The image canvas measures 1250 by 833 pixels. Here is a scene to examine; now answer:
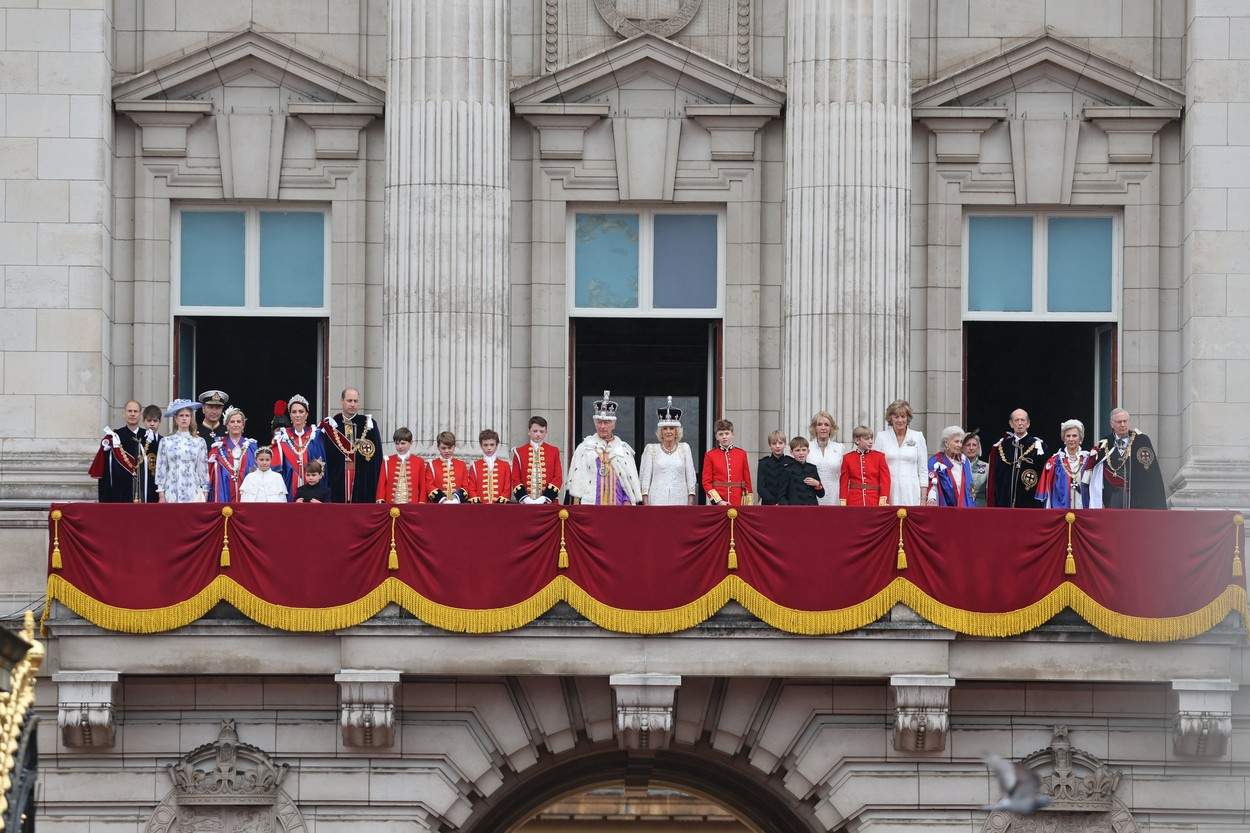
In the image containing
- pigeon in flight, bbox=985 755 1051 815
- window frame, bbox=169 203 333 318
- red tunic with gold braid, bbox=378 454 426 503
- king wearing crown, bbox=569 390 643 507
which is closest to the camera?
pigeon in flight, bbox=985 755 1051 815

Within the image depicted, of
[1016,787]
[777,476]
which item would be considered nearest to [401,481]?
[777,476]

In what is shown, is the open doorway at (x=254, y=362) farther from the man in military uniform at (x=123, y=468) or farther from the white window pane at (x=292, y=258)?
the man in military uniform at (x=123, y=468)

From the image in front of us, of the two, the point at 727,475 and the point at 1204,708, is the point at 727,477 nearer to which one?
the point at 727,475

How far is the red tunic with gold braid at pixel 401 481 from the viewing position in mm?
42125

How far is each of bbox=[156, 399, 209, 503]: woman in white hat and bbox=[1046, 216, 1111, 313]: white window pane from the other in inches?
510

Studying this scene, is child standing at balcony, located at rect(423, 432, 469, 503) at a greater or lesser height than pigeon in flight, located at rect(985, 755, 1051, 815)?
greater

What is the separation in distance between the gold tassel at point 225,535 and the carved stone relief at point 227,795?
238 cm

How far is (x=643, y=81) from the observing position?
46.2 meters

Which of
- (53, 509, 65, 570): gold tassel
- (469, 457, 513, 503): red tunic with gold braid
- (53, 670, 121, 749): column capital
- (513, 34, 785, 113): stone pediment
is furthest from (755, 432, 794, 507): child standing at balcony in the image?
(53, 509, 65, 570): gold tassel

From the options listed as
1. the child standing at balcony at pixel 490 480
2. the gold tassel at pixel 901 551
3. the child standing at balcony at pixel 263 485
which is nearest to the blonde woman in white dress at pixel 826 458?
the gold tassel at pixel 901 551

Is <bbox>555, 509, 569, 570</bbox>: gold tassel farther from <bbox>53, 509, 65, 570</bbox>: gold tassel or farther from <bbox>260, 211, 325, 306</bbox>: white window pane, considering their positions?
<bbox>260, 211, 325, 306</bbox>: white window pane

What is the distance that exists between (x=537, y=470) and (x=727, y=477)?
260 centimetres

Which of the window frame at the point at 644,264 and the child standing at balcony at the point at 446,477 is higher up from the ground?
the window frame at the point at 644,264

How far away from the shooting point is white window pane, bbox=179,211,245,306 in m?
46.3
